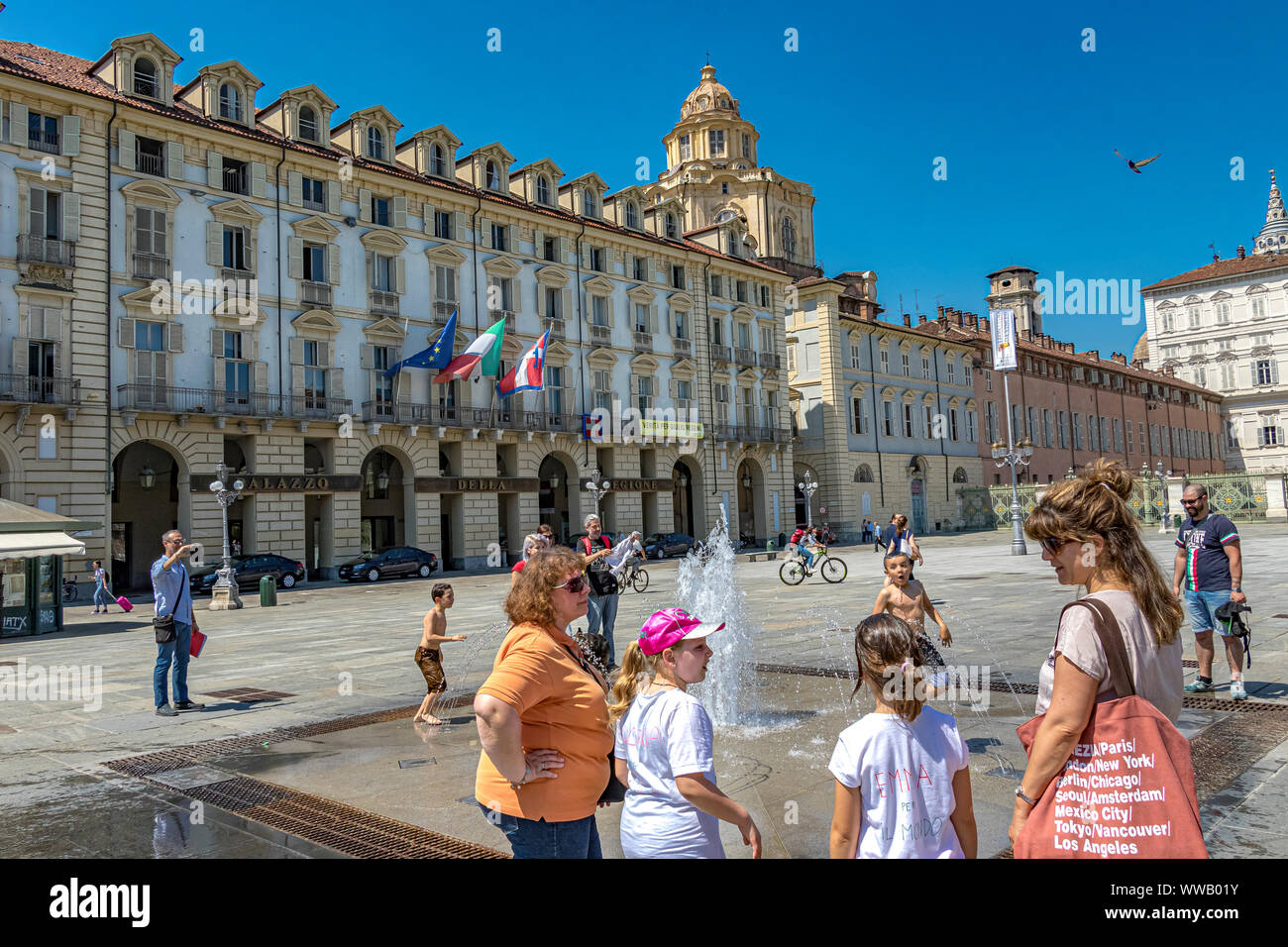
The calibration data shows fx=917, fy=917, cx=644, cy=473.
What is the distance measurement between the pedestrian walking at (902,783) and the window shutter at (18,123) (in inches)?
1327

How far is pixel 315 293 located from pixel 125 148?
7625mm

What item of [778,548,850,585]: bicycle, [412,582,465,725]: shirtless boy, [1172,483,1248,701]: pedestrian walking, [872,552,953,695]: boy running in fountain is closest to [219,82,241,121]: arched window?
[778,548,850,585]: bicycle

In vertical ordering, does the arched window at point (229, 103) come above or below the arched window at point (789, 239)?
below

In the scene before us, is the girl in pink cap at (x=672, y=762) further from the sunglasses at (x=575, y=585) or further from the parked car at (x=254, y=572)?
the parked car at (x=254, y=572)

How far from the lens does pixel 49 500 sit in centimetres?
2812

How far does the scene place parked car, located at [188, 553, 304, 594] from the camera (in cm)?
2905

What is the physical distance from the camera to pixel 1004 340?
117 ft

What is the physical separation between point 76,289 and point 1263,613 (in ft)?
105

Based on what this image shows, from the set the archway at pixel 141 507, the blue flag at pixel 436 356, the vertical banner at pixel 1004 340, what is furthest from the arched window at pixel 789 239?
the archway at pixel 141 507

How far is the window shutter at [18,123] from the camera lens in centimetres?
2789

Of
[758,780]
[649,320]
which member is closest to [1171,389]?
[649,320]

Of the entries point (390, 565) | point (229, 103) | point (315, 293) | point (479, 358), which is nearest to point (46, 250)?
point (315, 293)

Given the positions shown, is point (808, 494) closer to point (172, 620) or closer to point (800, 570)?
point (800, 570)
